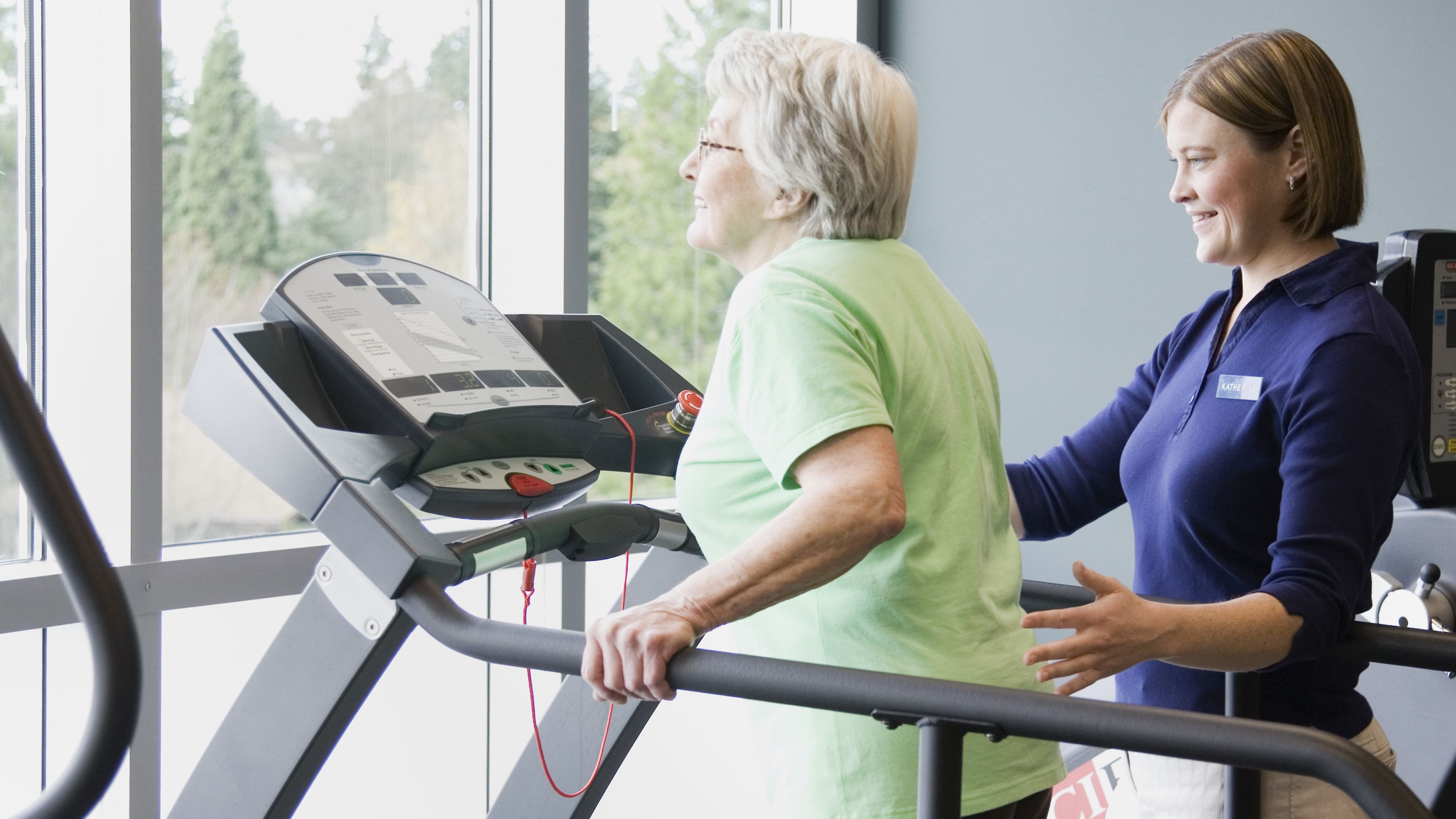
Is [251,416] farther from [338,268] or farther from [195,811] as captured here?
[195,811]

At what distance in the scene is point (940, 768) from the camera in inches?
40.8

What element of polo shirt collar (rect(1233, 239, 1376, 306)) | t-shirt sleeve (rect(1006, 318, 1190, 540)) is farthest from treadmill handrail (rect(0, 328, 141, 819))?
t-shirt sleeve (rect(1006, 318, 1190, 540))

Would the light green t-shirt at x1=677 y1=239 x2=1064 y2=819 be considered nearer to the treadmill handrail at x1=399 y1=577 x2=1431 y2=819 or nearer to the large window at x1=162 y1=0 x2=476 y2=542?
the treadmill handrail at x1=399 y1=577 x2=1431 y2=819

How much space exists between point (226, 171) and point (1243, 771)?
2.26 meters

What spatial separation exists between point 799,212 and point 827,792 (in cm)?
62

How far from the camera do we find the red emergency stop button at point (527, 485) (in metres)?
1.57

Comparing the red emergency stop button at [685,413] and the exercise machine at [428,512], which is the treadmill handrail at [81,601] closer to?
the exercise machine at [428,512]

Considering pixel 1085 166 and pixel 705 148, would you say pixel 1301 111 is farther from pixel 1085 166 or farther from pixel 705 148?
pixel 1085 166

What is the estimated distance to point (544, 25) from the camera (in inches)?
Result: 117

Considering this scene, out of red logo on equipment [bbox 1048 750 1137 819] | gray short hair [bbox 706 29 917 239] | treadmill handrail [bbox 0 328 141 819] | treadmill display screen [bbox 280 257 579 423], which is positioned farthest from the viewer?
red logo on equipment [bbox 1048 750 1137 819]

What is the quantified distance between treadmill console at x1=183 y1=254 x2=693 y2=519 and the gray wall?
5.76ft

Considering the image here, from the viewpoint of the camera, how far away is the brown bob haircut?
4.65ft

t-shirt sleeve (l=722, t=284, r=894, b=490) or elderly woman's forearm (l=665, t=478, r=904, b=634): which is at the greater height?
t-shirt sleeve (l=722, t=284, r=894, b=490)

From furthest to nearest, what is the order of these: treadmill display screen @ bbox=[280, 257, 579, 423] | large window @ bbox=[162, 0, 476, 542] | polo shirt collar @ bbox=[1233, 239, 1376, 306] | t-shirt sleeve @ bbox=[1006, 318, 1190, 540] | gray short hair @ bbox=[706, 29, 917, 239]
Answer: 1. large window @ bbox=[162, 0, 476, 542]
2. t-shirt sleeve @ bbox=[1006, 318, 1190, 540]
3. treadmill display screen @ bbox=[280, 257, 579, 423]
4. polo shirt collar @ bbox=[1233, 239, 1376, 306]
5. gray short hair @ bbox=[706, 29, 917, 239]
